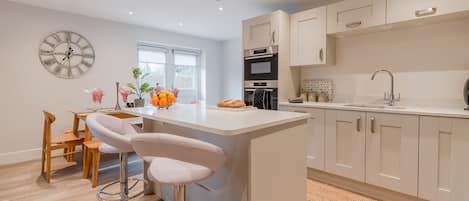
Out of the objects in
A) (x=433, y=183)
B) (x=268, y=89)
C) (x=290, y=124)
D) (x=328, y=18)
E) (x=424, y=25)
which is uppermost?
(x=328, y=18)

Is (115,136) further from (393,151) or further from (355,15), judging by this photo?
(355,15)

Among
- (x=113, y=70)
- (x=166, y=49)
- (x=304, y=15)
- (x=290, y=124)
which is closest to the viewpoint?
(x=290, y=124)

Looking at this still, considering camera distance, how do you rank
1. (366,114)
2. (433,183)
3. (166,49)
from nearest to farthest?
1. (433,183)
2. (366,114)
3. (166,49)

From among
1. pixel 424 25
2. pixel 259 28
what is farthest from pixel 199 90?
pixel 424 25

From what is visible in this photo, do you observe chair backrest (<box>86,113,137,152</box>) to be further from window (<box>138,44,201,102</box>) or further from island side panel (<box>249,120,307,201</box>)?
window (<box>138,44,201,102</box>)

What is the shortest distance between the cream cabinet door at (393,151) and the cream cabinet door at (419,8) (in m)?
0.93

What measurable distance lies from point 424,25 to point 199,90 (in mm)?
4291

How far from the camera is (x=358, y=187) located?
238 cm

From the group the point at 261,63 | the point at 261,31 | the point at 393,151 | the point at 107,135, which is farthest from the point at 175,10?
the point at 393,151

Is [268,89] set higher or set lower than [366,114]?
higher

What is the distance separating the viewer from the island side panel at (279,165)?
1328 millimetres

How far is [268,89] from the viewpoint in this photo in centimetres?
318

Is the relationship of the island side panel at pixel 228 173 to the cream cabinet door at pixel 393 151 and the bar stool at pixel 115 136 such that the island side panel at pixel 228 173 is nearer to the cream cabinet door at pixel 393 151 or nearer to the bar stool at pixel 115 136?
the bar stool at pixel 115 136

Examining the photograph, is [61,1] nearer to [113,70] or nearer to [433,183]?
[113,70]
